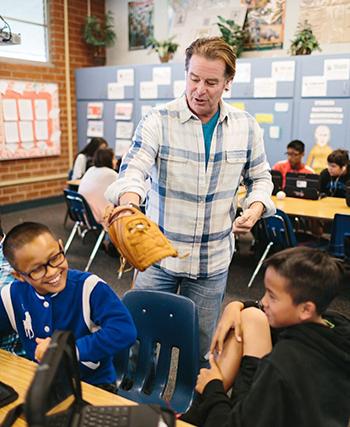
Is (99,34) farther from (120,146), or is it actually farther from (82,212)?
(82,212)

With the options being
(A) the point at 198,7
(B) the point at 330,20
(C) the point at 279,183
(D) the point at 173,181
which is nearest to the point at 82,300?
→ (D) the point at 173,181

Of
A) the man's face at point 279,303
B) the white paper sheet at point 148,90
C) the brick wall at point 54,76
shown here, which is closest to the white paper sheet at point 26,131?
the brick wall at point 54,76

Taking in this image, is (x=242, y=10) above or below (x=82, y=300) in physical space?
above

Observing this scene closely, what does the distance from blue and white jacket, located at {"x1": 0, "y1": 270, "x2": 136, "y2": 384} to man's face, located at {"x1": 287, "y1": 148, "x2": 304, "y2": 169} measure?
3.68m

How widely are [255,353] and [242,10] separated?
584 centimetres

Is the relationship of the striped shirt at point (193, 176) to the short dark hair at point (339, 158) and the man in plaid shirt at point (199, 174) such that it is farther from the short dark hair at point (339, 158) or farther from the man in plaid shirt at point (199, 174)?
the short dark hair at point (339, 158)

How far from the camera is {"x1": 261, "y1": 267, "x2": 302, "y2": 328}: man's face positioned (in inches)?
44.9

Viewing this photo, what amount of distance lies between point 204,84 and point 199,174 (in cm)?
33

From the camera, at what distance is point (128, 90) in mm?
6582

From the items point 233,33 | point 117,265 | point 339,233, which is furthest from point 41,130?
point 339,233

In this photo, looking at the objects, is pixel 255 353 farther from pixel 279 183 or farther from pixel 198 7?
pixel 198 7

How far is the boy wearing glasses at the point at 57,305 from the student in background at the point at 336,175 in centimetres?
340

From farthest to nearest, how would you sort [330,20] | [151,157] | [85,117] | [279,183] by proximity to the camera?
[85,117] < [330,20] < [279,183] < [151,157]

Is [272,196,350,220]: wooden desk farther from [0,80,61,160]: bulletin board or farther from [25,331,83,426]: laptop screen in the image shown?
[0,80,61,160]: bulletin board
